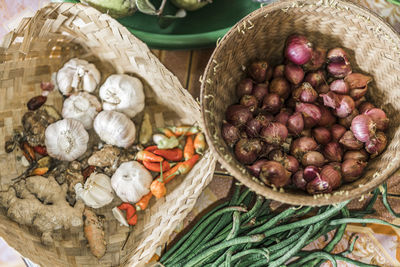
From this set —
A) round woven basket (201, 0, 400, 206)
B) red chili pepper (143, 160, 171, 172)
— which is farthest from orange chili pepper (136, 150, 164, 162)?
round woven basket (201, 0, 400, 206)

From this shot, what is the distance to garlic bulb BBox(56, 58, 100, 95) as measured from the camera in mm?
1037

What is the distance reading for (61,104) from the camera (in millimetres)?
1075

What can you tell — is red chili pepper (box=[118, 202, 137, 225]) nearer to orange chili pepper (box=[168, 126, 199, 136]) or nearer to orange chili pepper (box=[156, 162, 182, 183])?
orange chili pepper (box=[156, 162, 182, 183])

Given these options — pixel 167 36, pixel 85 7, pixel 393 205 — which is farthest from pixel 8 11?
pixel 393 205

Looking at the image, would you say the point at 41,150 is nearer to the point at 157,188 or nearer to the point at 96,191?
the point at 96,191

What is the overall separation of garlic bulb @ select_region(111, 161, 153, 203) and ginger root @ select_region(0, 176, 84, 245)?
0.11 m

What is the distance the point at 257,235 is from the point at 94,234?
0.41 meters

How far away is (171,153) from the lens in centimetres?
105

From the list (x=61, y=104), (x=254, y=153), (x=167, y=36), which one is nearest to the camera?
(x=254, y=153)

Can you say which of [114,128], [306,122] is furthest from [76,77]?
[306,122]

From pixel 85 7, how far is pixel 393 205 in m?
0.96

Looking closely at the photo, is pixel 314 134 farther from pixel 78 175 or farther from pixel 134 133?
pixel 78 175

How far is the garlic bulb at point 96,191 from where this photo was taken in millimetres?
983

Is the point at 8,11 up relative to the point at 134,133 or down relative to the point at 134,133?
up
